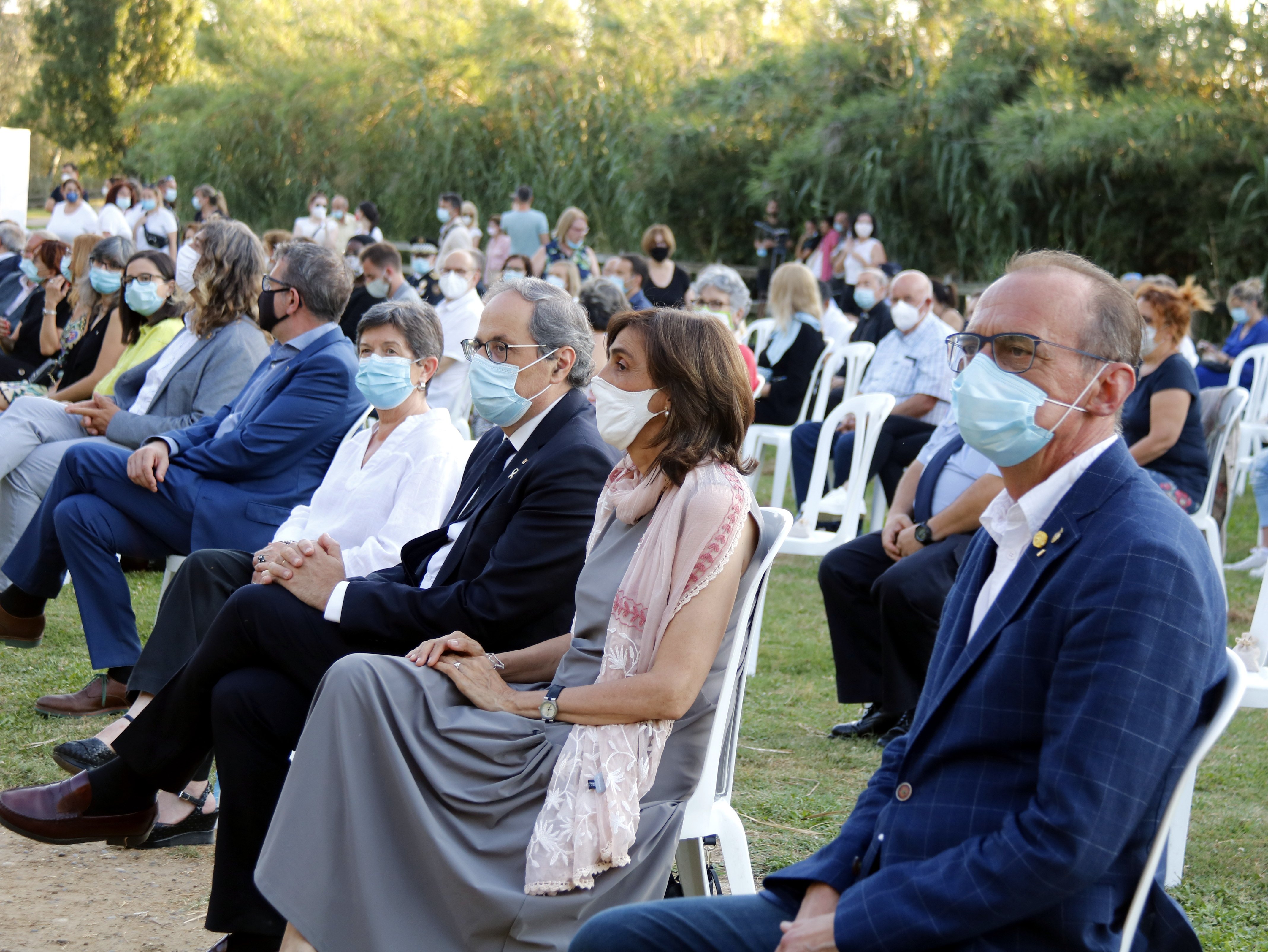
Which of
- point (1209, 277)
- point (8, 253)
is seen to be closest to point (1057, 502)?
point (8, 253)

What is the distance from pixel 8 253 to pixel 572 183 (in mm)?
12994

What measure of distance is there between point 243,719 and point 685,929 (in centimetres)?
125

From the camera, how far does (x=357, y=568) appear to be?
10.9ft

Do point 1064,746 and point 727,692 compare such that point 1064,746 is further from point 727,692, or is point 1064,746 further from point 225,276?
point 225,276

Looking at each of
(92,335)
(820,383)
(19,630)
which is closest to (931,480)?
(19,630)

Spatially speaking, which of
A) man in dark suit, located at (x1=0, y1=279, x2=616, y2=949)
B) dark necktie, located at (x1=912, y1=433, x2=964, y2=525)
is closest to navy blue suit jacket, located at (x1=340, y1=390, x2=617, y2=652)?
man in dark suit, located at (x1=0, y1=279, x2=616, y2=949)

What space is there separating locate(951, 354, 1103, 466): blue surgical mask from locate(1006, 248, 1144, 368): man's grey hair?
0.03m

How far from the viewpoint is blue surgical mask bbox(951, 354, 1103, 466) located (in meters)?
1.73

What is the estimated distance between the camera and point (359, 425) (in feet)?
14.0

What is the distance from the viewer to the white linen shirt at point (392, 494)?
3.36 m

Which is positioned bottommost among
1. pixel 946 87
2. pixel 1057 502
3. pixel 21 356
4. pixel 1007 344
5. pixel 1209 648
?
pixel 21 356

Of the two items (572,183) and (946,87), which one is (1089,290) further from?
(572,183)

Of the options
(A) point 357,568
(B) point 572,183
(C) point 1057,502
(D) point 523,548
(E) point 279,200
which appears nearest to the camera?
(C) point 1057,502

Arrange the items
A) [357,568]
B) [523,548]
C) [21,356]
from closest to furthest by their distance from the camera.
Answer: [523,548] → [357,568] → [21,356]
